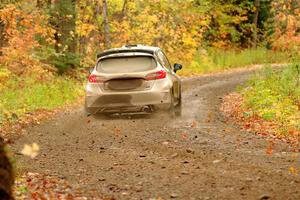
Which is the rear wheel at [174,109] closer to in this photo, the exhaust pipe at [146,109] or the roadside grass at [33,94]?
the exhaust pipe at [146,109]

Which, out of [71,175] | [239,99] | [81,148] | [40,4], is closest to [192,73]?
[40,4]

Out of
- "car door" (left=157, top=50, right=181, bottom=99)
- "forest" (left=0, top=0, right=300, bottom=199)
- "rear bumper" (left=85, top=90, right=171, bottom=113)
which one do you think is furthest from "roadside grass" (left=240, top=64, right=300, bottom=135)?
"rear bumper" (left=85, top=90, right=171, bottom=113)

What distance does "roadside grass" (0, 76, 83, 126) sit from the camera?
52.7 ft

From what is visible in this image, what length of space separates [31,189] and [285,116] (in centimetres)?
744

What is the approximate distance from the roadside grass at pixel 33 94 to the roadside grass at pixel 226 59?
1093 centimetres

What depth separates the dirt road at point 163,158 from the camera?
756 centimetres

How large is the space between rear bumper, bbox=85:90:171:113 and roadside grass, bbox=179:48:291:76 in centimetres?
1687

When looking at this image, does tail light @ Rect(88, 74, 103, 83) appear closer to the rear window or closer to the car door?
the rear window

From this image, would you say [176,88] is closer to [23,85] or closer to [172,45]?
[23,85]

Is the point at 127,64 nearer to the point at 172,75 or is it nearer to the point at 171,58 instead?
the point at 172,75

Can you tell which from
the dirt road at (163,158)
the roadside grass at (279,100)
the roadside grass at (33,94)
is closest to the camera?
the dirt road at (163,158)

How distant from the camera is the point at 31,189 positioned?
25.9 feet

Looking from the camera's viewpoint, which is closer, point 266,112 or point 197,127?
point 197,127

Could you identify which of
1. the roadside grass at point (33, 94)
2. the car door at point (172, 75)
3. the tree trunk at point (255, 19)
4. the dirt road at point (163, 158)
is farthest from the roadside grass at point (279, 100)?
the tree trunk at point (255, 19)
